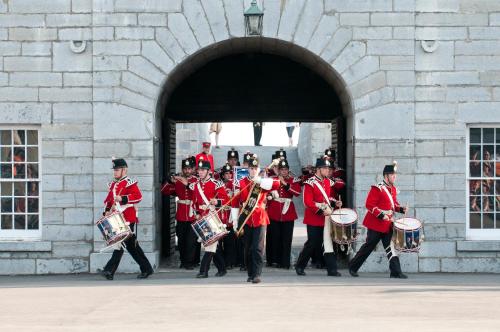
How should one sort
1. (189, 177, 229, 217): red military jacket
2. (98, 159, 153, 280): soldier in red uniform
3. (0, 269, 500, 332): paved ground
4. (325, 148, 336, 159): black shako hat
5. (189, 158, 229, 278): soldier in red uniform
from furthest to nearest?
(325, 148, 336, 159): black shako hat < (189, 177, 229, 217): red military jacket < (189, 158, 229, 278): soldier in red uniform < (98, 159, 153, 280): soldier in red uniform < (0, 269, 500, 332): paved ground

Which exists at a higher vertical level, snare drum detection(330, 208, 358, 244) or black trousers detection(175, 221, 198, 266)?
snare drum detection(330, 208, 358, 244)

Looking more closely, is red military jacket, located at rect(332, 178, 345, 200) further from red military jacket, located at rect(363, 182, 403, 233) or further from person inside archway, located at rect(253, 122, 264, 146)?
person inside archway, located at rect(253, 122, 264, 146)

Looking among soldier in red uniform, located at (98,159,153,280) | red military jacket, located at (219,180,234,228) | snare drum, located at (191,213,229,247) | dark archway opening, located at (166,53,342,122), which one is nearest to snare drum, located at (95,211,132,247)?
soldier in red uniform, located at (98,159,153,280)

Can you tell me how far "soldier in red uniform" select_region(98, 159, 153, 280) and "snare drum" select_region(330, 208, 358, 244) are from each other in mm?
2732

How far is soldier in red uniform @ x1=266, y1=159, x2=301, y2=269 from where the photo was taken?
56.1 feet

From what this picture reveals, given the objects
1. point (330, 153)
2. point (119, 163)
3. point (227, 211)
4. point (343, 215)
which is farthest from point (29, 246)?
point (330, 153)

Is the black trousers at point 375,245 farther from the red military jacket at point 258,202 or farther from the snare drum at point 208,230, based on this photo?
the snare drum at point 208,230

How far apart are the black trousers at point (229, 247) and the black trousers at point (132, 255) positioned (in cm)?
200

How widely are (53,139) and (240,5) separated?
3.49m

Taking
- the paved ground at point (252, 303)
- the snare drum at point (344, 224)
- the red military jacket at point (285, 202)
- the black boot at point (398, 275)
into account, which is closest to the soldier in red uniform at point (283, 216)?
the red military jacket at point (285, 202)

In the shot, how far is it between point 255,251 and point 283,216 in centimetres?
267

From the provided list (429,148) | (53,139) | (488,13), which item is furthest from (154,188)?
(488,13)

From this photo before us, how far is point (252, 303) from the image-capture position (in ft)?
40.8

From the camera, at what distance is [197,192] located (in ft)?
52.4
